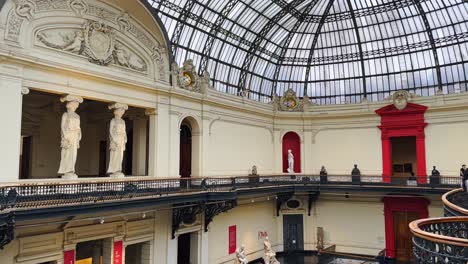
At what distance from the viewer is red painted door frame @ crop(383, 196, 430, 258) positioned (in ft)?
82.3

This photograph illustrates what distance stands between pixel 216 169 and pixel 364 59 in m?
15.4

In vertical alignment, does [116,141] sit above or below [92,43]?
below

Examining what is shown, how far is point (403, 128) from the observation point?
87.1 ft

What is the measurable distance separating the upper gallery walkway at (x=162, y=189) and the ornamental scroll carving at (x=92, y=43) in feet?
18.1

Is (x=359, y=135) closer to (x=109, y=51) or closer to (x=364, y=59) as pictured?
(x=364, y=59)

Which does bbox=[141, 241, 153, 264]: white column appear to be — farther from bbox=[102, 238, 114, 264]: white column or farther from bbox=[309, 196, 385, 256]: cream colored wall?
bbox=[309, 196, 385, 256]: cream colored wall

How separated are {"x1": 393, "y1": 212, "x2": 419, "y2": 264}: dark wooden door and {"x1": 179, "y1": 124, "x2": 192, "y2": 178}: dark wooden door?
1467cm

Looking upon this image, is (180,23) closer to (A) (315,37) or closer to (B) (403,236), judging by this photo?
(A) (315,37)

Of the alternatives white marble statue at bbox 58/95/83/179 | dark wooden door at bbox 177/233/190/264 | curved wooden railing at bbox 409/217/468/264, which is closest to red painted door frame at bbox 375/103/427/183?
dark wooden door at bbox 177/233/190/264

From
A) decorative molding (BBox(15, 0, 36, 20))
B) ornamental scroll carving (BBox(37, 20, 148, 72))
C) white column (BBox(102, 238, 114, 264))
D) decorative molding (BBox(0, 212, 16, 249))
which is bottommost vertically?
white column (BBox(102, 238, 114, 264))

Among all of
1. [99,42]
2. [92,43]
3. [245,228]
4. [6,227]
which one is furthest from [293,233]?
[6,227]

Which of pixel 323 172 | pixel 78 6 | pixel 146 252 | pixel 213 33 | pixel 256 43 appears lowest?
pixel 146 252

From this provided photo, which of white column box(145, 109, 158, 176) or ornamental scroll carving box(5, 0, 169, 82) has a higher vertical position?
ornamental scroll carving box(5, 0, 169, 82)

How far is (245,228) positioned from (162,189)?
992 centimetres
